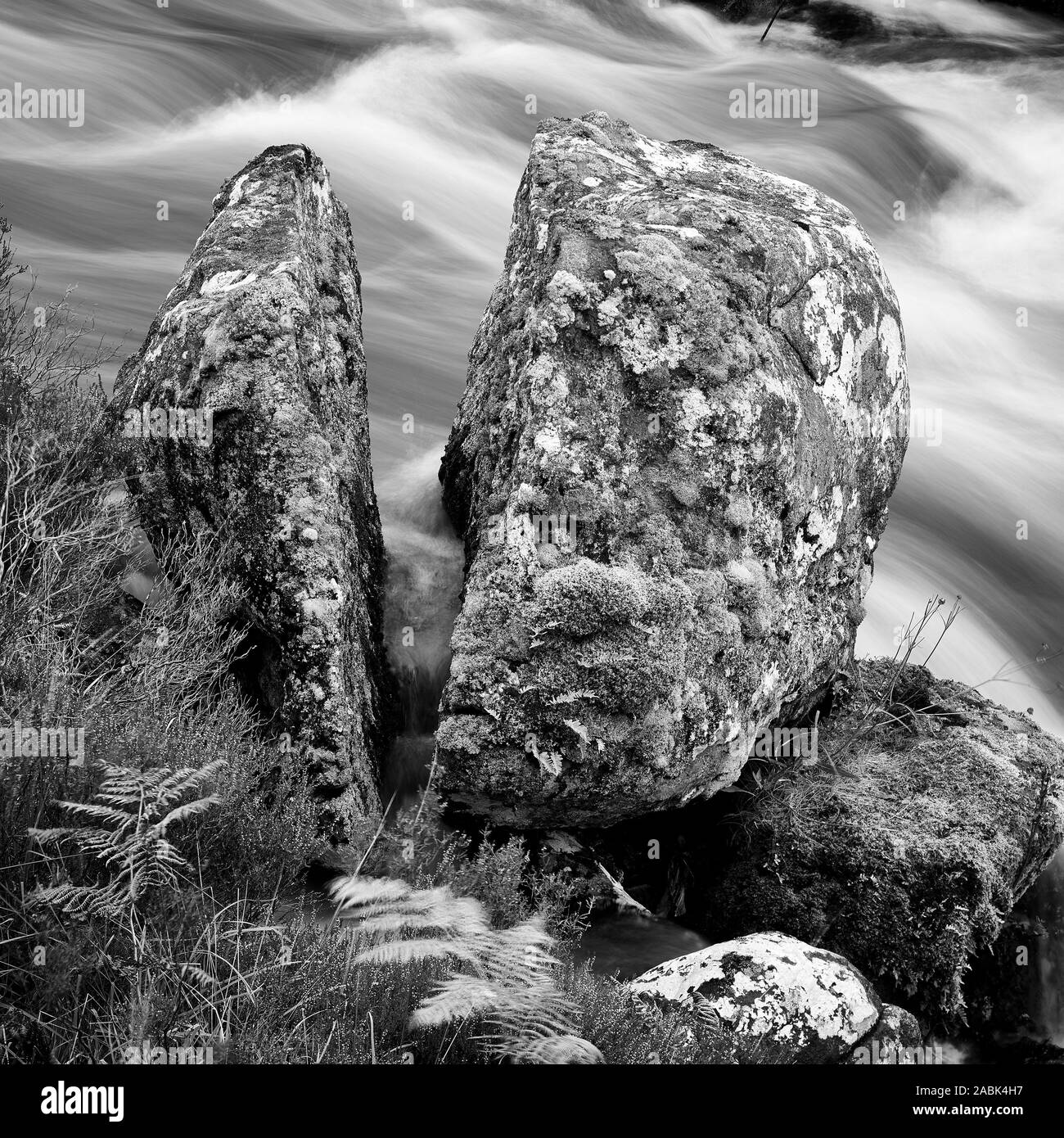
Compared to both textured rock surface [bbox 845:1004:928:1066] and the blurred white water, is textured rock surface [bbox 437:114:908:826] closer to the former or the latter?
textured rock surface [bbox 845:1004:928:1066]

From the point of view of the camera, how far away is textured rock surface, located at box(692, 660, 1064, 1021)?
5.31 metres

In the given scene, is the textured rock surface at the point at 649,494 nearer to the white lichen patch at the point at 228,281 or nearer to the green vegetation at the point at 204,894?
the green vegetation at the point at 204,894

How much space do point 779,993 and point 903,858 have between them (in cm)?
130

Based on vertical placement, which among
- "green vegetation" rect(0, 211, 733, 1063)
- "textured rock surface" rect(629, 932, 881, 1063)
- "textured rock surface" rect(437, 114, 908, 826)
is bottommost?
"textured rock surface" rect(629, 932, 881, 1063)

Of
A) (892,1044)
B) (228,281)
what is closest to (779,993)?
(892,1044)

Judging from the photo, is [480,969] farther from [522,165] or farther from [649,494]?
[522,165]

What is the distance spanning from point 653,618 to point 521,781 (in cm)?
89

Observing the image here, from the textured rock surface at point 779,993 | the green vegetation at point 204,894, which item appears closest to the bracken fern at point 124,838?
the green vegetation at point 204,894

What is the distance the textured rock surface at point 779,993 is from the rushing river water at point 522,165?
6.80ft

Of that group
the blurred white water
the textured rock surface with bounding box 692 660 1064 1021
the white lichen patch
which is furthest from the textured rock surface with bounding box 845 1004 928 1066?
the white lichen patch

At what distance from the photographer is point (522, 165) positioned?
1235cm

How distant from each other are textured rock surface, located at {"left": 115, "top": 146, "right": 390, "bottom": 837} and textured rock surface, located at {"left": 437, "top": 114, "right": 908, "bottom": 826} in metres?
0.58

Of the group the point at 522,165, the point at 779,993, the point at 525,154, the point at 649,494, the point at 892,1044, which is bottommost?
the point at 892,1044
